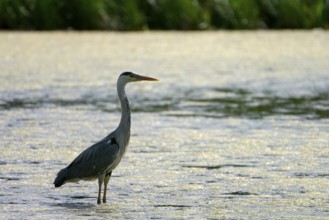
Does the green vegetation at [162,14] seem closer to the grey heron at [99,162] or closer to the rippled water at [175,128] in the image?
the rippled water at [175,128]

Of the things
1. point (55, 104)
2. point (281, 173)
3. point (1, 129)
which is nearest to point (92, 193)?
point (281, 173)

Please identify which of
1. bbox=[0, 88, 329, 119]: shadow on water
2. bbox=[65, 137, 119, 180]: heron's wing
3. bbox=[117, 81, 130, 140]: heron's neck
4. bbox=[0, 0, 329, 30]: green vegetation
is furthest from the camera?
bbox=[0, 0, 329, 30]: green vegetation

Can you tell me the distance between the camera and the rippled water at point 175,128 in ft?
23.5

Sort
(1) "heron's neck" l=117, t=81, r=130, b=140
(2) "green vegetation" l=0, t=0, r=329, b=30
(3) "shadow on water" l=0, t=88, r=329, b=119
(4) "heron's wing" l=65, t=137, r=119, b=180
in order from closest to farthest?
1. (4) "heron's wing" l=65, t=137, r=119, b=180
2. (1) "heron's neck" l=117, t=81, r=130, b=140
3. (3) "shadow on water" l=0, t=88, r=329, b=119
4. (2) "green vegetation" l=0, t=0, r=329, b=30

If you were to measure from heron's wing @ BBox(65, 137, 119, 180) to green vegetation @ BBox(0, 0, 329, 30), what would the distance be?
52.3 ft

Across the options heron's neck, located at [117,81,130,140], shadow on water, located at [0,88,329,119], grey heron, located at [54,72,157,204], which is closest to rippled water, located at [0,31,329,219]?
shadow on water, located at [0,88,329,119]

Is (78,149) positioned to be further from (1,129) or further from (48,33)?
(48,33)

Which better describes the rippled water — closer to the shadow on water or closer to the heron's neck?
the shadow on water

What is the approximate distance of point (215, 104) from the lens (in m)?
13.0

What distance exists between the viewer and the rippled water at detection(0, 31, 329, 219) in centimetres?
716

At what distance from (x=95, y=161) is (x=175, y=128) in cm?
368

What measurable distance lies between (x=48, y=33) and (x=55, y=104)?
10.7 m

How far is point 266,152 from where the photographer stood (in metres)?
9.25

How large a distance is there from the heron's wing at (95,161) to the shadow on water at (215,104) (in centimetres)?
474
